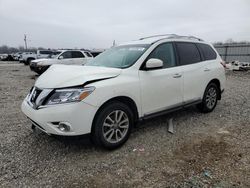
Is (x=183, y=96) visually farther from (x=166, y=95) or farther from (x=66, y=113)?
(x=66, y=113)

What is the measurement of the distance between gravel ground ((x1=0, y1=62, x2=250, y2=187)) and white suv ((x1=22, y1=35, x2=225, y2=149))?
1.09 feet

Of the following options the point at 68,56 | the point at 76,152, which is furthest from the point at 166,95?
the point at 68,56

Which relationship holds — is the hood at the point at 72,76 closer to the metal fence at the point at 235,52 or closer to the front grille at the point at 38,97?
the front grille at the point at 38,97

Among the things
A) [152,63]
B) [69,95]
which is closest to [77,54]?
[152,63]

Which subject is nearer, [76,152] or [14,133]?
[76,152]

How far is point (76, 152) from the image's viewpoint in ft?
11.4

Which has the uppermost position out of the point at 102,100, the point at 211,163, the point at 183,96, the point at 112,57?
the point at 112,57

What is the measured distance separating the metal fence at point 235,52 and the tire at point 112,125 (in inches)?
720

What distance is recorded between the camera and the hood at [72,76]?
319 centimetres

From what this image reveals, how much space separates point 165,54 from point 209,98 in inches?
71.6

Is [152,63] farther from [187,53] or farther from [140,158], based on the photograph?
[140,158]

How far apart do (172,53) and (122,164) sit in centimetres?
240

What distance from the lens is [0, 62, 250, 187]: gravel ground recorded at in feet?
9.04

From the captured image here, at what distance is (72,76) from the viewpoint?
3.28 metres
